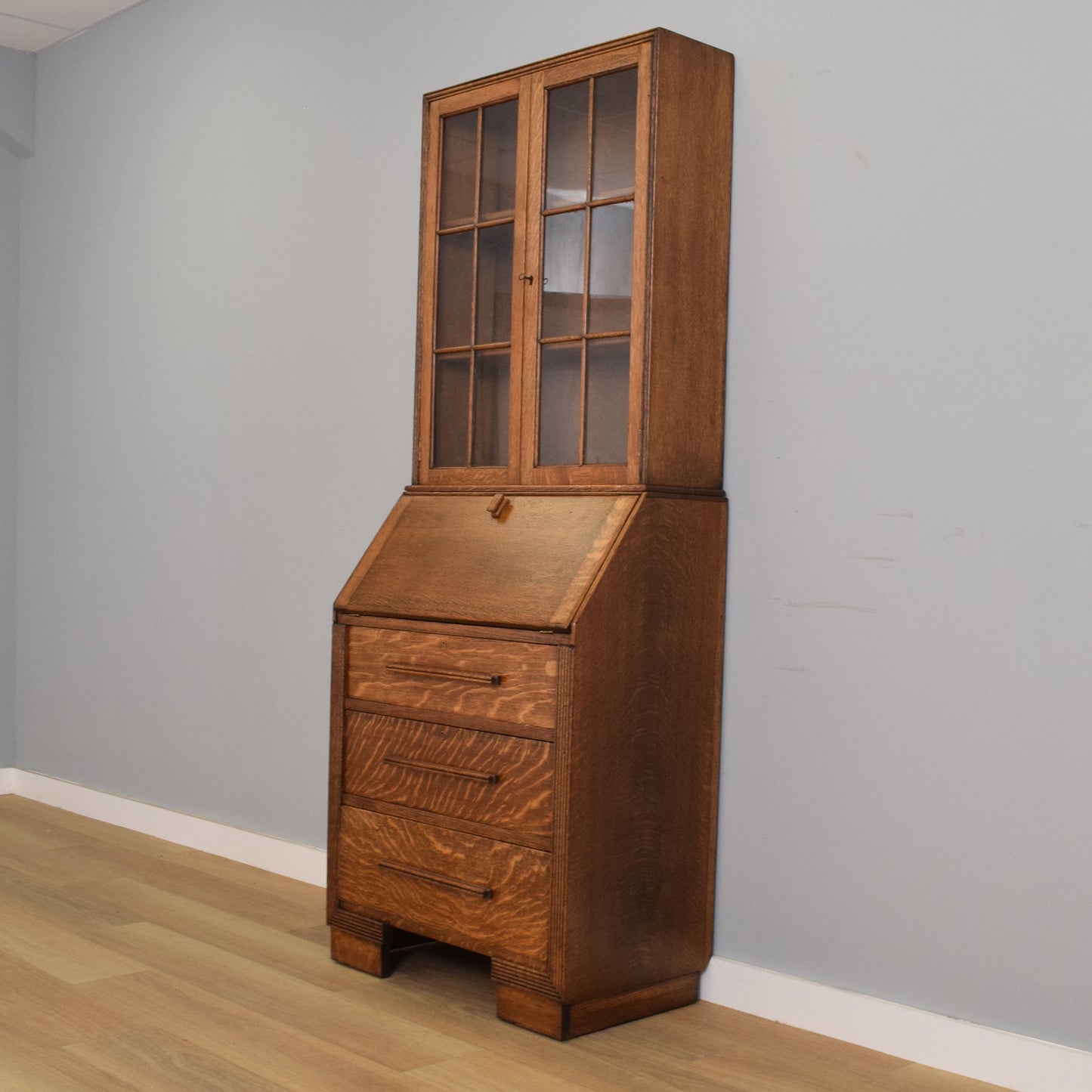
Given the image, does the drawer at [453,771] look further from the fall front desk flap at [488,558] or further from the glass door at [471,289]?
the glass door at [471,289]

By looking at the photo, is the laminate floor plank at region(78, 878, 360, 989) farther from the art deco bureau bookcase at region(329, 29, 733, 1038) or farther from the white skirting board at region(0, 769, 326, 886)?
the white skirting board at region(0, 769, 326, 886)

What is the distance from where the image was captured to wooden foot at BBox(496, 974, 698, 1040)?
2.29 metres

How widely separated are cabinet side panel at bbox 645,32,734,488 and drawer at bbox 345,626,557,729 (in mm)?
412

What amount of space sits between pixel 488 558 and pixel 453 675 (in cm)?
23

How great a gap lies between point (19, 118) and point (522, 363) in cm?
270

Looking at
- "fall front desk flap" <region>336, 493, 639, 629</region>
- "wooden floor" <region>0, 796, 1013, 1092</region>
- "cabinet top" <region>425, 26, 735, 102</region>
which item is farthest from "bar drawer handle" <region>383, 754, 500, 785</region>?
"cabinet top" <region>425, 26, 735, 102</region>

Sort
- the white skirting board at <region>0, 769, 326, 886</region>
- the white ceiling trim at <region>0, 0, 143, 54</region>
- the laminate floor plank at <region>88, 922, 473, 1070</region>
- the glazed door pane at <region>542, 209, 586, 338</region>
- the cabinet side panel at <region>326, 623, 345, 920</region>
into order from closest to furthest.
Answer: the laminate floor plank at <region>88, 922, 473, 1070</region> → the glazed door pane at <region>542, 209, 586, 338</region> → the cabinet side panel at <region>326, 623, 345, 920</region> → the white skirting board at <region>0, 769, 326, 886</region> → the white ceiling trim at <region>0, 0, 143, 54</region>

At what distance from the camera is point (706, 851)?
8.33 feet

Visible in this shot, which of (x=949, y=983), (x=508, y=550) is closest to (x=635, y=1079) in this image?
(x=949, y=983)

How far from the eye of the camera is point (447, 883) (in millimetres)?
2459

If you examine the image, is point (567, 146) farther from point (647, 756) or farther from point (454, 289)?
point (647, 756)

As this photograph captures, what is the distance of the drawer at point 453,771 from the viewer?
231 centimetres

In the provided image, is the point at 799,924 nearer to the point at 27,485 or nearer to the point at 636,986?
the point at 636,986

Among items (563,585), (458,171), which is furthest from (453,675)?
(458,171)
